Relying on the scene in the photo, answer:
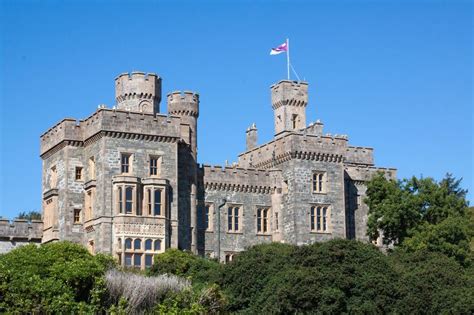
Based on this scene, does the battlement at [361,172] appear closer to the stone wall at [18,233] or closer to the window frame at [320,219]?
the window frame at [320,219]

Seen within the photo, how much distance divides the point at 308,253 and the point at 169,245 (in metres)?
14.4

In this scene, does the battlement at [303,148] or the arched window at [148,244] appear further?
the battlement at [303,148]

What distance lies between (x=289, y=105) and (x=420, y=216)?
14.0 meters

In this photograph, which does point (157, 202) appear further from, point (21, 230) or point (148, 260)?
point (21, 230)

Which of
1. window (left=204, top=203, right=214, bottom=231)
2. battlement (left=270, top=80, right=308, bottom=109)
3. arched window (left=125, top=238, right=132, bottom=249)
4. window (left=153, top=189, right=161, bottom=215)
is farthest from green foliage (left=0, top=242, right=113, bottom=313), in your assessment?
battlement (left=270, top=80, right=308, bottom=109)

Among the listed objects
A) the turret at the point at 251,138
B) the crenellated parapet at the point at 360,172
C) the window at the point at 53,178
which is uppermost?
the turret at the point at 251,138

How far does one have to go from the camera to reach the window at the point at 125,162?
209 feet

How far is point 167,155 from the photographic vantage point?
64.8 metres

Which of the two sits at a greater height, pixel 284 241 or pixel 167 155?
pixel 167 155

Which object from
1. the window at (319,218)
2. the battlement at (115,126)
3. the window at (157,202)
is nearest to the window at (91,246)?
the window at (157,202)

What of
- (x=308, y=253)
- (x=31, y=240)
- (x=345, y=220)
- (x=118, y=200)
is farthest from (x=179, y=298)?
(x=345, y=220)

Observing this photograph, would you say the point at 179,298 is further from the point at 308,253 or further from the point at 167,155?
the point at 167,155

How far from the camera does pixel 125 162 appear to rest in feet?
209

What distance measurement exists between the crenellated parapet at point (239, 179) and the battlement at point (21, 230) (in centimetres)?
1106
